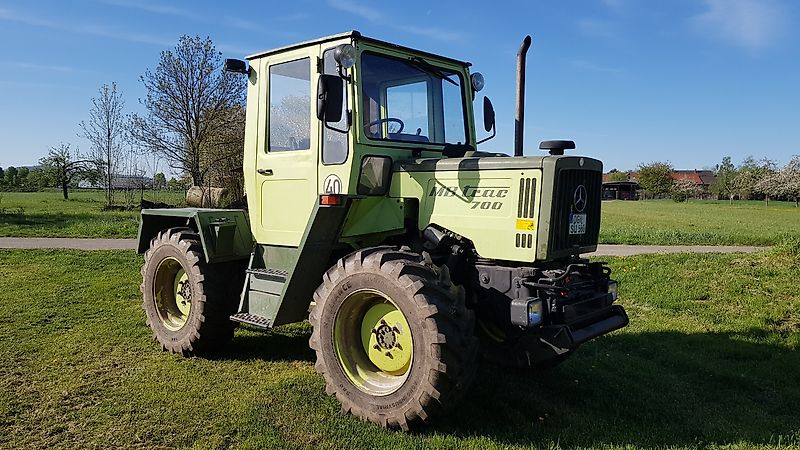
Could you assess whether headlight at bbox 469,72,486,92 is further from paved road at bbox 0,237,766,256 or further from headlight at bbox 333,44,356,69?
paved road at bbox 0,237,766,256

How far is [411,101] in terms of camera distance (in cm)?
→ 549

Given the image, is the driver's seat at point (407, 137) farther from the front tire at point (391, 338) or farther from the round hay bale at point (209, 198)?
the round hay bale at point (209, 198)

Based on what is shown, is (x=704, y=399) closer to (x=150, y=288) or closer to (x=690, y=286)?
(x=690, y=286)

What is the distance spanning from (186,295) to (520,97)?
3.98 metres

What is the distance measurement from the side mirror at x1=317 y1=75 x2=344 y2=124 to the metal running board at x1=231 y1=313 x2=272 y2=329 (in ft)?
6.29

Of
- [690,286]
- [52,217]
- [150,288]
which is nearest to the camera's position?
[150,288]

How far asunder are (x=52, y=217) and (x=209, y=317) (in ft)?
62.0

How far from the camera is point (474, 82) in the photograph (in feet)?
19.7

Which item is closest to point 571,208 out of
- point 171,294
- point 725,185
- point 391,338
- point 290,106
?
point 391,338

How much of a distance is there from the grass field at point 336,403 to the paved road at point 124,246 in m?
5.18

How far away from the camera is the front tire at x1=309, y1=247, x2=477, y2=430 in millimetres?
3994

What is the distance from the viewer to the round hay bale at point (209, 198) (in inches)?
818

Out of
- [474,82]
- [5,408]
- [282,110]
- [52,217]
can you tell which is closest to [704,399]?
[474,82]

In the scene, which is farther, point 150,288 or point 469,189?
point 150,288
